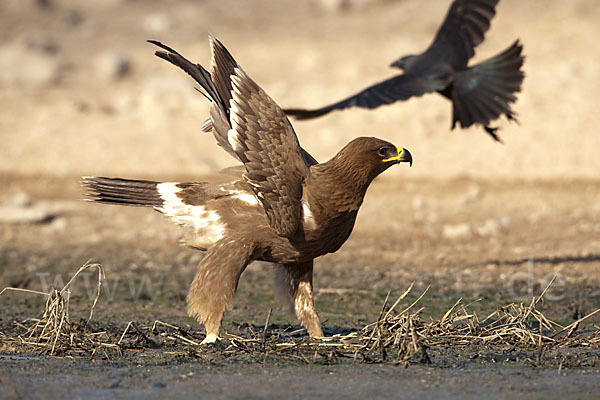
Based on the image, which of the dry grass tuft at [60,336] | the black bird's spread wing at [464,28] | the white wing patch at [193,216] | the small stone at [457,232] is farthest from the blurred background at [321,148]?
the black bird's spread wing at [464,28]

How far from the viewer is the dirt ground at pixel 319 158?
17.8 ft

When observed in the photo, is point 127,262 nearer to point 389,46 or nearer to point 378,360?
point 378,360

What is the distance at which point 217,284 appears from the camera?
6.14 metres

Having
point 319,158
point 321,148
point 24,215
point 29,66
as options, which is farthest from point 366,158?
point 29,66

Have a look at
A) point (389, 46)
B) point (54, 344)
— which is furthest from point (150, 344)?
point (389, 46)

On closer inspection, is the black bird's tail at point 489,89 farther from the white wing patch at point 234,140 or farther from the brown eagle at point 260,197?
the white wing patch at point 234,140

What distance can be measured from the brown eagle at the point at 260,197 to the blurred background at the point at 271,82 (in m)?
7.30

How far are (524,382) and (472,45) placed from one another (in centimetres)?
446

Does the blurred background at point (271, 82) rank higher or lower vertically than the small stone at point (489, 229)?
higher

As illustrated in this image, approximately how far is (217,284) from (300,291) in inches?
27.1

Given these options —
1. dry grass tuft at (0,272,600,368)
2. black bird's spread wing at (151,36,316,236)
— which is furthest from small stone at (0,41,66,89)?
black bird's spread wing at (151,36,316,236)

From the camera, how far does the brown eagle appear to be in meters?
5.92

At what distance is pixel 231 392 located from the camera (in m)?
4.93

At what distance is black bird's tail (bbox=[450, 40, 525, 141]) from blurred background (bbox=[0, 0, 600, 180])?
496 cm
